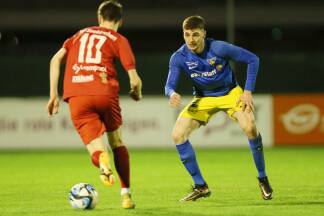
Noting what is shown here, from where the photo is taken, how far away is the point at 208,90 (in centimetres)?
932

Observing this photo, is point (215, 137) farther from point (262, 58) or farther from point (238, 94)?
point (238, 94)

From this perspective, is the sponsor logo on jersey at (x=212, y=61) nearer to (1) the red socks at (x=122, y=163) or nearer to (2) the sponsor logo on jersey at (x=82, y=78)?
(1) the red socks at (x=122, y=163)

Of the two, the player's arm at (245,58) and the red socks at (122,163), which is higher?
the player's arm at (245,58)

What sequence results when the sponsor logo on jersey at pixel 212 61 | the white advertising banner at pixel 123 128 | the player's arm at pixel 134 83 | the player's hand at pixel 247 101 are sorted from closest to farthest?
the player's arm at pixel 134 83 → the player's hand at pixel 247 101 → the sponsor logo on jersey at pixel 212 61 → the white advertising banner at pixel 123 128

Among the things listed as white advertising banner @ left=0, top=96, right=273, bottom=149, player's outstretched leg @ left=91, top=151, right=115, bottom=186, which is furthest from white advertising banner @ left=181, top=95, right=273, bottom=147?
player's outstretched leg @ left=91, top=151, right=115, bottom=186

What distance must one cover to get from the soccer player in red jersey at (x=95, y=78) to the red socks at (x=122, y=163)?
275 mm

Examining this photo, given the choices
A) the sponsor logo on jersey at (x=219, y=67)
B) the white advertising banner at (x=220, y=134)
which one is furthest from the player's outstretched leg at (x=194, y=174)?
the white advertising banner at (x=220, y=134)

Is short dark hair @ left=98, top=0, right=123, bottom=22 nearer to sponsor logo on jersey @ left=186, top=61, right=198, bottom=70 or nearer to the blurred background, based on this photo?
sponsor logo on jersey @ left=186, top=61, right=198, bottom=70

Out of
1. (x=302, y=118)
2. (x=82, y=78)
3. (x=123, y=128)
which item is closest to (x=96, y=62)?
(x=82, y=78)

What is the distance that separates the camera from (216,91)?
9.30 meters

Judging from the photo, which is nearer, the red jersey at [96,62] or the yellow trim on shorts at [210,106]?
the red jersey at [96,62]

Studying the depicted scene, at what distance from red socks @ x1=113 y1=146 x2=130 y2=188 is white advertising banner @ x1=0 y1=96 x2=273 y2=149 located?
403 inches

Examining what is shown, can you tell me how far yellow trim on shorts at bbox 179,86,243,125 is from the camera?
9227 millimetres

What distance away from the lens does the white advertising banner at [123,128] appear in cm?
1820
